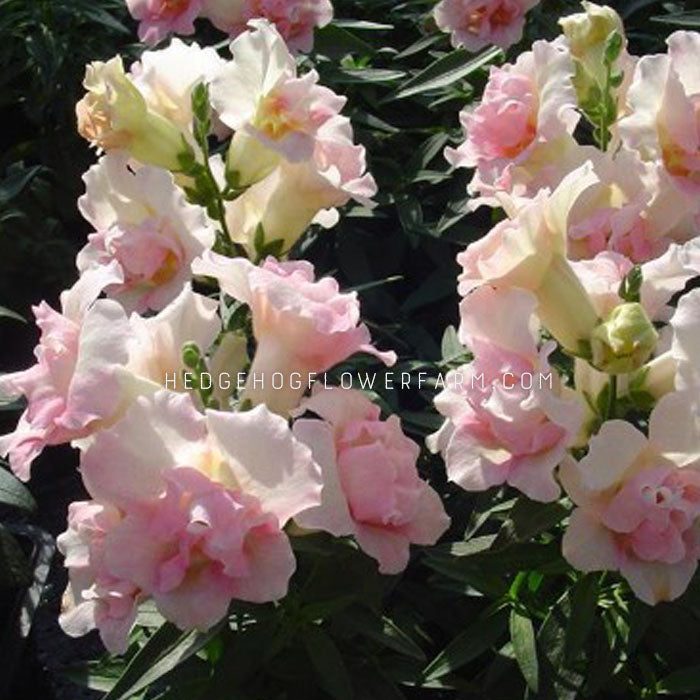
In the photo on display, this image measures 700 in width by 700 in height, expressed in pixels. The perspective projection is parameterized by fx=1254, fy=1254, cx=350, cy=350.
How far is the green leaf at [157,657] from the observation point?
4.41ft

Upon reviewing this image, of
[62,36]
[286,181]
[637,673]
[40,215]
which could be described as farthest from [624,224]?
[40,215]

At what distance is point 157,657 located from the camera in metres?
1.36

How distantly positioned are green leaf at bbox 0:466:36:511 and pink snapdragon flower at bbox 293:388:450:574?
2.32ft

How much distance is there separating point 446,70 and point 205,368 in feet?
4.12

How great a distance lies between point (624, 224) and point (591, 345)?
1.03ft

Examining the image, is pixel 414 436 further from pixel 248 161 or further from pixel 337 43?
pixel 337 43

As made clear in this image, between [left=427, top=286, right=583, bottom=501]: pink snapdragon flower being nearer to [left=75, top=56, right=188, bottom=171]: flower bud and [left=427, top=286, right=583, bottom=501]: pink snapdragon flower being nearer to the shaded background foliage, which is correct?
the shaded background foliage

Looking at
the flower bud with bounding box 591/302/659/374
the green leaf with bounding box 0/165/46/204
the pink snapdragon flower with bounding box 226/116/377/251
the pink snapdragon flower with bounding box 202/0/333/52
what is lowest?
the green leaf with bounding box 0/165/46/204

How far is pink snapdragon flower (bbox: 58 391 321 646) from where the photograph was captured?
1.09 meters

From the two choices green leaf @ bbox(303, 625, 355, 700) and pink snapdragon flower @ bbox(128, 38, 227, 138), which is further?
pink snapdragon flower @ bbox(128, 38, 227, 138)

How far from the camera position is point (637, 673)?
1.62m

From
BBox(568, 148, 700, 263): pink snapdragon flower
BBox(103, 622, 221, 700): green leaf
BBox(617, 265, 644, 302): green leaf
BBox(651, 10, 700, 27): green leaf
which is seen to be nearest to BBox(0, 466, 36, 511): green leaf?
BBox(103, 622, 221, 700): green leaf

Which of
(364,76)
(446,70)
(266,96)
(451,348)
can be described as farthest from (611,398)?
(364,76)

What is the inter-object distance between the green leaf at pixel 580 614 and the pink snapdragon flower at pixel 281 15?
1.13 m
